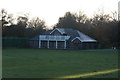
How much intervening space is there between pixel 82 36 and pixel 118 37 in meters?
8.59

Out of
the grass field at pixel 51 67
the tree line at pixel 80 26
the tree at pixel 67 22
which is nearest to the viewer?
the grass field at pixel 51 67

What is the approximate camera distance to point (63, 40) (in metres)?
56.0

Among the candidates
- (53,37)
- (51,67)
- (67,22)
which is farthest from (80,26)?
(51,67)

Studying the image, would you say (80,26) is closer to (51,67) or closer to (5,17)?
(5,17)

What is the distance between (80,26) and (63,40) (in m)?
11.9

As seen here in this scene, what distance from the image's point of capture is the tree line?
2130 inches

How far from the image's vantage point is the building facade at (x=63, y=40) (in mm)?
54366

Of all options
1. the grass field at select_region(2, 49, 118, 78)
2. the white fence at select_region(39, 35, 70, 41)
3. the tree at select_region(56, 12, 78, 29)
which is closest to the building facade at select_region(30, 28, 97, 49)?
the white fence at select_region(39, 35, 70, 41)

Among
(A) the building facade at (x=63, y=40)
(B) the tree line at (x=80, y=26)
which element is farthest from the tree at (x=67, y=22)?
(A) the building facade at (x=63, y=40)

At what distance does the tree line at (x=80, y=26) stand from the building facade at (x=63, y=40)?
111 inches

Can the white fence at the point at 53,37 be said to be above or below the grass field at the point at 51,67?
above

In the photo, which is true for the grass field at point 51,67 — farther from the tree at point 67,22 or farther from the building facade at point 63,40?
the tree at point 67,22

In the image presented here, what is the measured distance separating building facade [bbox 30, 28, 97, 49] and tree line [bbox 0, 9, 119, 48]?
2827mm

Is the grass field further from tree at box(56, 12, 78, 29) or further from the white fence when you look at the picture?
tree at box(56, 12, 78, 29)
